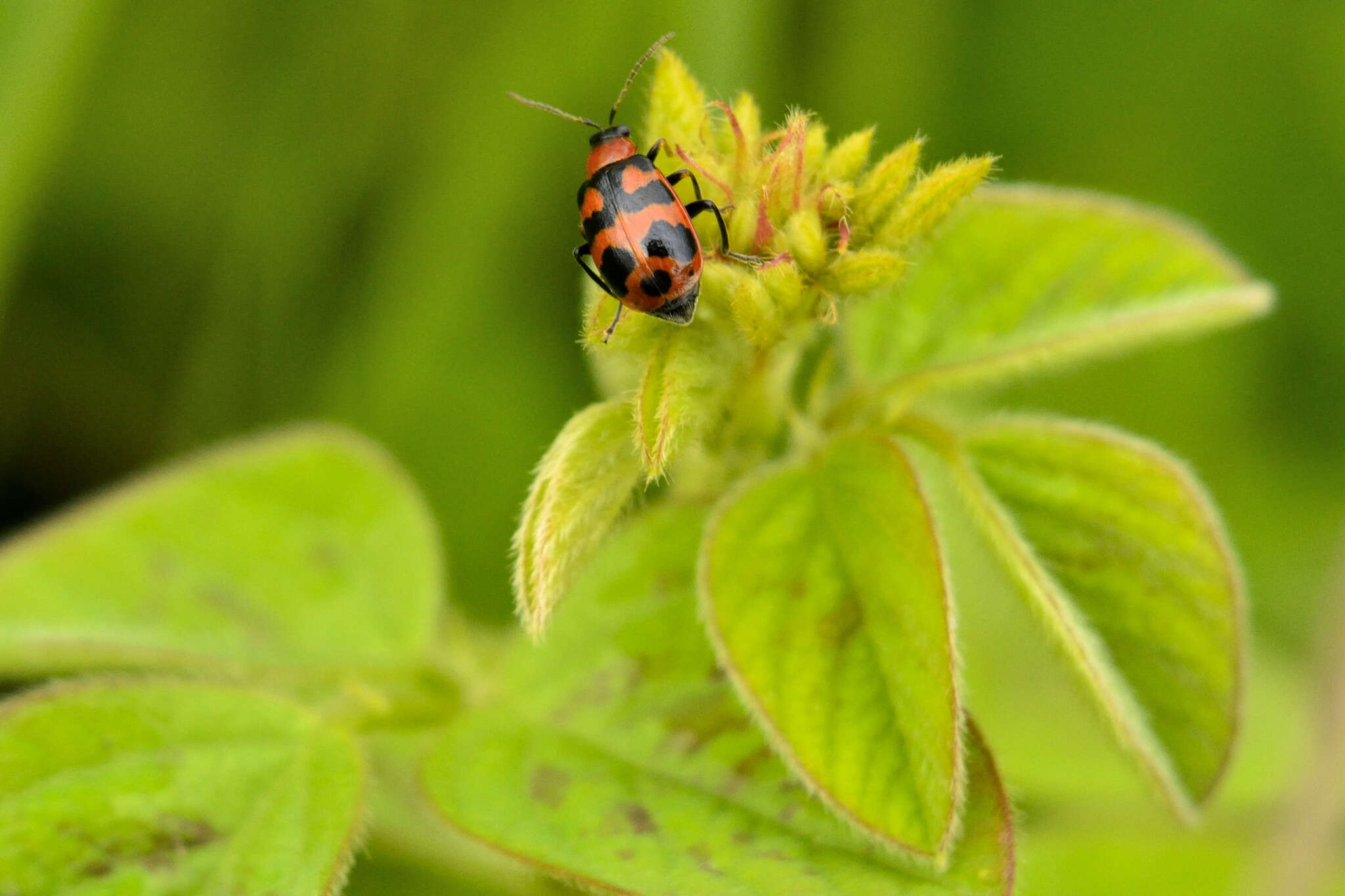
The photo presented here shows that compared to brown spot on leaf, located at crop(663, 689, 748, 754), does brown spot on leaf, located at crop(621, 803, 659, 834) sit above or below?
below

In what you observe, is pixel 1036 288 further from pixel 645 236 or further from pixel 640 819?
pixel 640 819

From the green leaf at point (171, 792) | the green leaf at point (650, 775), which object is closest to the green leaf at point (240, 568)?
the green leaf at point (171, 792)

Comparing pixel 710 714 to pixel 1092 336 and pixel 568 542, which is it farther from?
pixel 1092 336

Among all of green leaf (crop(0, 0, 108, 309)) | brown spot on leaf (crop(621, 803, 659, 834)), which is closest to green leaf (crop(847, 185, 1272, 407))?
brown spot on leaf (crop(621, 803, 659, 834))

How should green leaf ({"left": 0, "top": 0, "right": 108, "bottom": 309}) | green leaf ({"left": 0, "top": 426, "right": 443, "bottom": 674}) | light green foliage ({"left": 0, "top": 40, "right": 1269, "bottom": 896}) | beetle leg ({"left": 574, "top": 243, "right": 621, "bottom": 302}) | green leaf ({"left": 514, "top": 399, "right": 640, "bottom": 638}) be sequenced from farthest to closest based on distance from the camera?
green leaf ({"left": 0, "top": 0, "right": 108, "bottom": 309})
green leaf ({"left": 0, "top": 426, "right": 443, "bottom": 674})
beetle leg ({"left": 574, "top": 243, "right": 621, "bottom": 302})
light green foliage ({"left": 0, "top": 40, "right": 1269, "bottom": 896})
green leaf ({"left": 514, "top": 399, "right": 640, "bottom": 638})

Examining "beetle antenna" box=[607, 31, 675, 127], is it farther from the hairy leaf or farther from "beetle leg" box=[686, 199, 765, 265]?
the hairy leaf

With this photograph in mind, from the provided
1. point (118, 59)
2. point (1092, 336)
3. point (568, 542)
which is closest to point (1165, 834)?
point (1092, 336)
